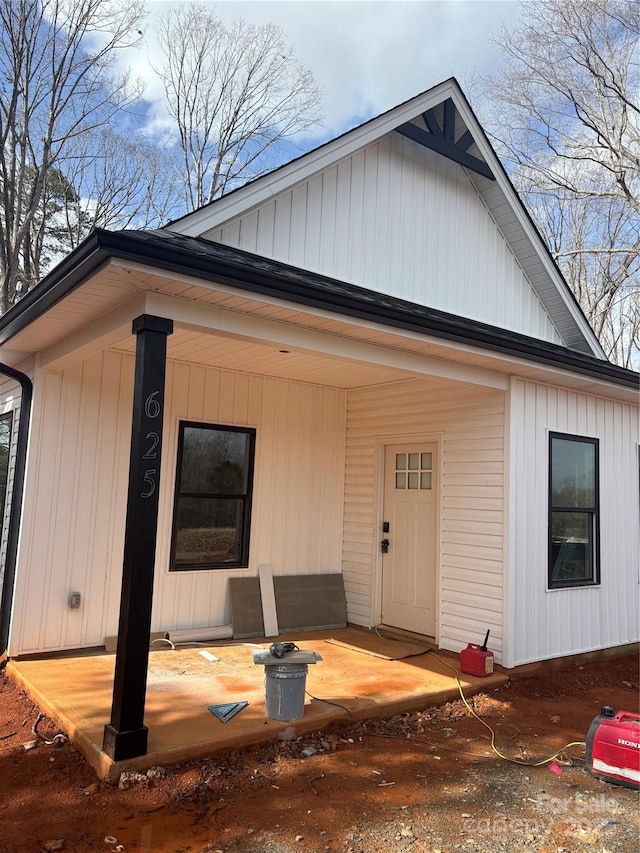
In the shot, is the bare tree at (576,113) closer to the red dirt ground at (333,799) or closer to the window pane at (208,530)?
the window pane at (208,530)

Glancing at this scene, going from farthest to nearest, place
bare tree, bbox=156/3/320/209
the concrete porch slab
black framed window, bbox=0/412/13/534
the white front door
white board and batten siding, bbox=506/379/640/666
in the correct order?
bare tree, bbox=156/3/320/209 → the white front door → black framed window, bbox=0/412/13/534 → white board and batten siding, bbox=506/379/640/666 → the concrete porch slab

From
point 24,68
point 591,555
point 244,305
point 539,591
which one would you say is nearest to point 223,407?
point 244,305

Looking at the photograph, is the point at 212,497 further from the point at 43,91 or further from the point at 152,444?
the point at 43,91

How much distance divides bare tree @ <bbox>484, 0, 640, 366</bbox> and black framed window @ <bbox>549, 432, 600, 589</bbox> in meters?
9.69

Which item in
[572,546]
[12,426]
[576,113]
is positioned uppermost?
[576,113]

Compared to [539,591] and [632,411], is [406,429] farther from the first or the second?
[632,411]

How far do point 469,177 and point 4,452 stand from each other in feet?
20.2

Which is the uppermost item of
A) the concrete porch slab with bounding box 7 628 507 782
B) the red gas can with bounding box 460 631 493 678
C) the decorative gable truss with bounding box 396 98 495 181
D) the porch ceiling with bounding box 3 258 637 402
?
the decorative gable truss with bounding box 396 98 495 181

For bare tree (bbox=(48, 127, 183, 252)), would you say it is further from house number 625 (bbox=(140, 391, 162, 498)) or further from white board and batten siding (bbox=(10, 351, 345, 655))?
house number 625 (bbox=(140, 391, 162, 498))

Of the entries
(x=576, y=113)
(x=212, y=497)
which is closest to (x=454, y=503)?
(x=212, y=497)

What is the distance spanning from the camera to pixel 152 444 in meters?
3.78

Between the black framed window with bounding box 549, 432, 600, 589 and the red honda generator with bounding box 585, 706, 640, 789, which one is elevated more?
the black framed window with bounding box 549, 432, 600, 589

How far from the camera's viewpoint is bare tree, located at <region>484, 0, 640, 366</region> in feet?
42.8

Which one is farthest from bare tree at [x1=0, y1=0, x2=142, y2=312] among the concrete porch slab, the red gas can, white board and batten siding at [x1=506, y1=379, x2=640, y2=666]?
the red gas can
